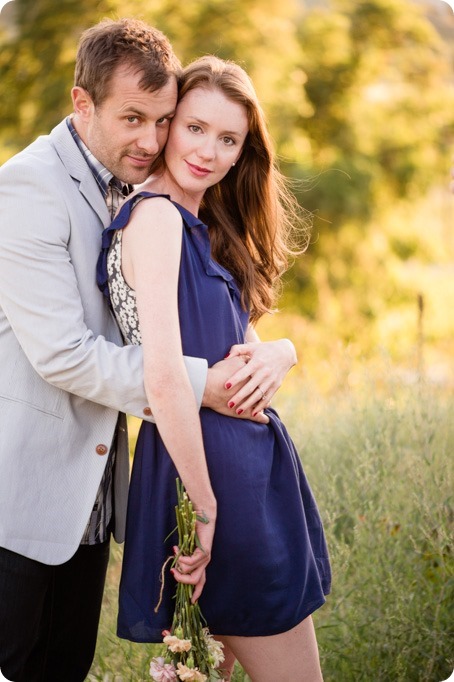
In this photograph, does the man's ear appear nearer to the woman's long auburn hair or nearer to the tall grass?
the woman's long auburn hair

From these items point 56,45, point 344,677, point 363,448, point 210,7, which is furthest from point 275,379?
point 210,7

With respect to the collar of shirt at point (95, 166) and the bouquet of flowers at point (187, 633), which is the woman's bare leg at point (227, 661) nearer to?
the bouquet of flowers at point (187, 633)

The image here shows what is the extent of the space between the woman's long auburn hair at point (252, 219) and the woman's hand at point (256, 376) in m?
0.23

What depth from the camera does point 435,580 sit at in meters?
3.29

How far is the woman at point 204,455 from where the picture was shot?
2072 millimetres

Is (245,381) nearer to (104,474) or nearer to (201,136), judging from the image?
(104,474)

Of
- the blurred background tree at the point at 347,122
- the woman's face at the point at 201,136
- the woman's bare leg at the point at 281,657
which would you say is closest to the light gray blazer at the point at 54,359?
the woman's face at the point at 201,136

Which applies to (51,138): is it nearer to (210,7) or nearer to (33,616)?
(33,616)

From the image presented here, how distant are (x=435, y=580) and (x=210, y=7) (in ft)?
27.0

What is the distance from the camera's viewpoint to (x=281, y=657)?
216 cm

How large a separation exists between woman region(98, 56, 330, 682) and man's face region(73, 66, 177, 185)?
60 mm

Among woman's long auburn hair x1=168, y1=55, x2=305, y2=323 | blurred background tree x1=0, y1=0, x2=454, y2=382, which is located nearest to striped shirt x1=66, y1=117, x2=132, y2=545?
woman's long auburn hair x1=168, y1=55, x2=305, y2=323

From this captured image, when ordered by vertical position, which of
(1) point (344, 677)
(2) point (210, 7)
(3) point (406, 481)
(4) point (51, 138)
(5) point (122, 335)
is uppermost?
(2) point (210, 7)

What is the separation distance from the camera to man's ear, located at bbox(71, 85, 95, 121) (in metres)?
2.34
